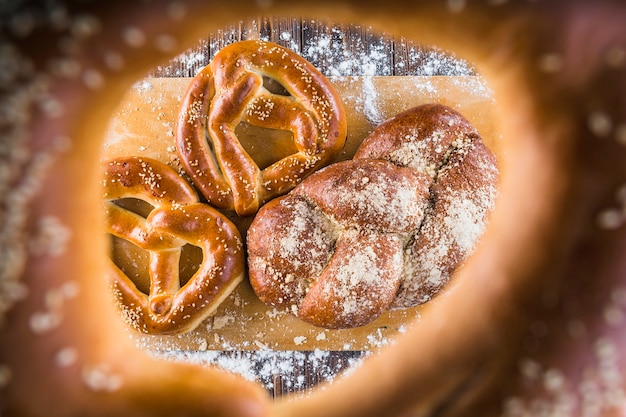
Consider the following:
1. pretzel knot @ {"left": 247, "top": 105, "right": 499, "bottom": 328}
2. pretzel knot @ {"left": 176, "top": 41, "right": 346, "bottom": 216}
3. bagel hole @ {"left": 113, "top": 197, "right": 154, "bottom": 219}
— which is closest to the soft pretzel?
pretzel knot @ {"left": 247, "top": 105, "right": 499, "bottom": 328}

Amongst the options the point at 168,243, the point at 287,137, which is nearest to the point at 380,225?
the point at 287,137

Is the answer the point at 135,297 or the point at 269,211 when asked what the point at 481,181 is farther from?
the point at 135,297

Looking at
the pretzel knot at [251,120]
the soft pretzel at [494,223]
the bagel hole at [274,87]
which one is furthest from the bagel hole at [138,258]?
the soft pretzel at [494,223]

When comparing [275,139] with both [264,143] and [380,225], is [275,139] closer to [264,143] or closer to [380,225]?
[264,143]

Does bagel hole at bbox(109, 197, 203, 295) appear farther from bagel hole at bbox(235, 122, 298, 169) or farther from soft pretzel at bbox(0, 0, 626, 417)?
soft pretzel at bbox(0, 0, 626, 417)

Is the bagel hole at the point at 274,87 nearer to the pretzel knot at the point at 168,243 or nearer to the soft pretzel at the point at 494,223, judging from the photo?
the pretzel knot at the point at 168,243

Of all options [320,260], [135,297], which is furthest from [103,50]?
[135,297]
